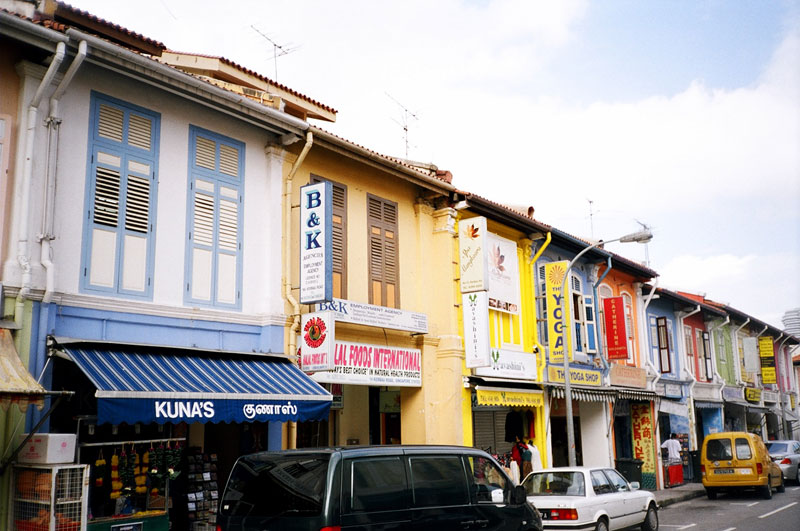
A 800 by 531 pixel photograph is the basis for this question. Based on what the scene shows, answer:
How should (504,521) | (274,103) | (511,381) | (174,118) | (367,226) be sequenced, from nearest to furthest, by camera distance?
(504,521) → (174,118) → (274,103) → (367,226) → (511,381)

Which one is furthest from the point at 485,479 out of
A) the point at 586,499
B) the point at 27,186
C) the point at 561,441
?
the point at 561,441

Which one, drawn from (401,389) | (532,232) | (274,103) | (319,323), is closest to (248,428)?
(319,323)

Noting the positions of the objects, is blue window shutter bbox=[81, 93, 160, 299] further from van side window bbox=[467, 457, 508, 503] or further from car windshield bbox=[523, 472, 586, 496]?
car windshield bbox=[523, 472, 586, 496]

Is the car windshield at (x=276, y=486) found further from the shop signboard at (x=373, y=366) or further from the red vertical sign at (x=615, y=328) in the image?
the red vertical sign at (x=615, y=328)

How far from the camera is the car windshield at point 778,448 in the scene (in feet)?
81.7

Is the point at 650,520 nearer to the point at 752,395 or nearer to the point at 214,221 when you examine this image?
the point at 214,221

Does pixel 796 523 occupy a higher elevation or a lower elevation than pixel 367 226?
lower

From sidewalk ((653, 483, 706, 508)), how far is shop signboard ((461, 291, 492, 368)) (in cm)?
772

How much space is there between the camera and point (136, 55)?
33.6 ft

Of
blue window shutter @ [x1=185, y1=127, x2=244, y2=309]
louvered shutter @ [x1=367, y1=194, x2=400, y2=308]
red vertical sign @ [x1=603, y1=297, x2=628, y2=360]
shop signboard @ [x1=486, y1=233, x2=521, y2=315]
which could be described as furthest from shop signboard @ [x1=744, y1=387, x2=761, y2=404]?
blue window shutter @ [x1=185, y1=127, x2=244, y2=309]

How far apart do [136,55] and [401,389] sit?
9.05 meters

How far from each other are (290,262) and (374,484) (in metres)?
6.33

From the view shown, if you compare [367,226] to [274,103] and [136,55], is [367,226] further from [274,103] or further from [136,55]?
[136,55]

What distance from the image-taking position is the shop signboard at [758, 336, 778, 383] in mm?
37469
